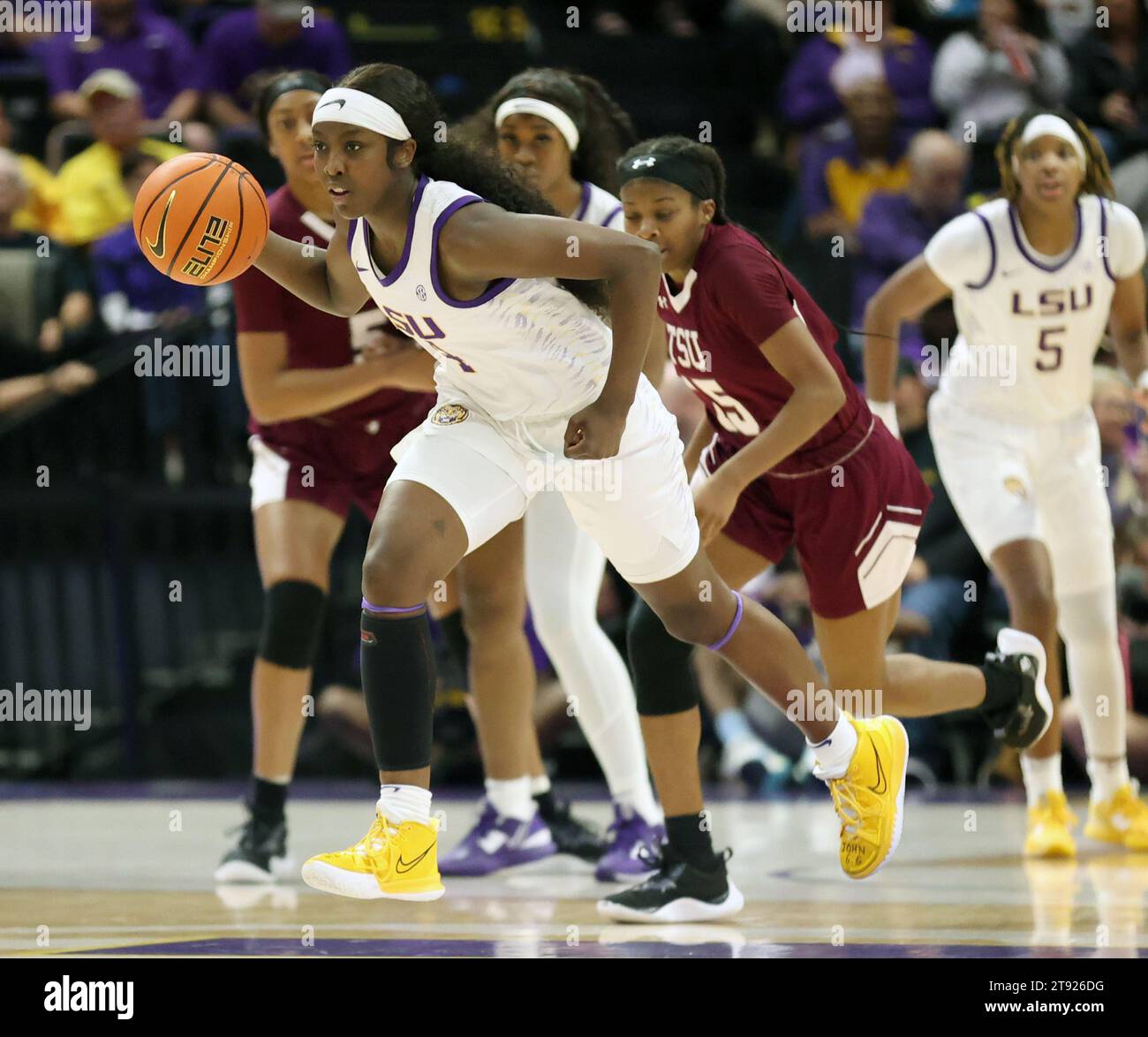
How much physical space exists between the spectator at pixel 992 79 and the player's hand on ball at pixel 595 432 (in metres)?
5.72

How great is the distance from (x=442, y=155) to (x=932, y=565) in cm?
401

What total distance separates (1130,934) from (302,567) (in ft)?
7.95

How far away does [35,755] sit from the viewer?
25.8 ft

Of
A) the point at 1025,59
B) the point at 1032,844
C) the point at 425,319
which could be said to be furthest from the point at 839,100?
the point at 425,319

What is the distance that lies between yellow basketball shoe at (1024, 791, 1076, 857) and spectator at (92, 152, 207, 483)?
395 centimetres

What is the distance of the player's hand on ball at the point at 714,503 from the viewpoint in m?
4.26

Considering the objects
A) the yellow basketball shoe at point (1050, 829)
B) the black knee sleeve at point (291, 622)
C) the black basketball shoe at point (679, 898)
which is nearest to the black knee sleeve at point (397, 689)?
the black basketball shoe at point (679, 898)

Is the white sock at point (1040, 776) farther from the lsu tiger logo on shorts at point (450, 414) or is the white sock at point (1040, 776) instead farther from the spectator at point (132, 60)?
the spectator at point (132, 60)

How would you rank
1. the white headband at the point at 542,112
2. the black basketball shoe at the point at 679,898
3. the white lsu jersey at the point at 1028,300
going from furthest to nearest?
the white lsu jersey at the point at 1028,300, the white headband at the point at 542,112, the black basketball shoe at the point at 679,898

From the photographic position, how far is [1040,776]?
564cm

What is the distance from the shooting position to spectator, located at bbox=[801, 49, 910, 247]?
9.05 meters

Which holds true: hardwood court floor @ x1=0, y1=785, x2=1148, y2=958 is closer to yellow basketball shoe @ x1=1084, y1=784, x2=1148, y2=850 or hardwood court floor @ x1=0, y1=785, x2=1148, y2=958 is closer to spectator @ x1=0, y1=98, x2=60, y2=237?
yellow basketball shoe @ x1=1084, y1=784, x2=1148, y2=850

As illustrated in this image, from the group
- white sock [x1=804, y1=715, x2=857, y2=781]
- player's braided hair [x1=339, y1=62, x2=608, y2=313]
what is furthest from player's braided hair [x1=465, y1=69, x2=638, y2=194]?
white sock [x1=804, y1=715, x2=857, y2=781]

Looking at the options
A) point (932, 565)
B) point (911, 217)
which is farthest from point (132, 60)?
point (932, 565)
